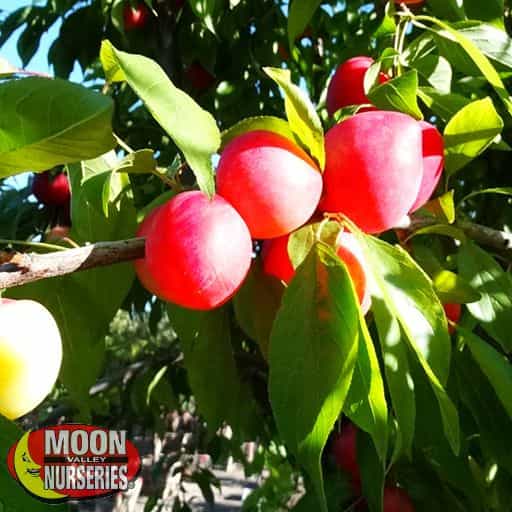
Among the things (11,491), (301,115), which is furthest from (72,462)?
(301,115)

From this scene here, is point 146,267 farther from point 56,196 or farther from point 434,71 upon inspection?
point 56,196

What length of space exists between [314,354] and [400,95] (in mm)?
252

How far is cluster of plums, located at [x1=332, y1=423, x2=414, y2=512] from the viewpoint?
879mm

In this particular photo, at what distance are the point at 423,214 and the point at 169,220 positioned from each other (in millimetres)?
281

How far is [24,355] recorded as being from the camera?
0.43 m

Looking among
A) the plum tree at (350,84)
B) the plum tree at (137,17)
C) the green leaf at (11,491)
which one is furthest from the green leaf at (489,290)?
the plum tree at (137,17)

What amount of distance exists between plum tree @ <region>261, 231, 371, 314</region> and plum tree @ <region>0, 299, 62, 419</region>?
177mm

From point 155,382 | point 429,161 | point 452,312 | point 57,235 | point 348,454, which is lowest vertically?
point 155,382

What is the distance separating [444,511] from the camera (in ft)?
2.82

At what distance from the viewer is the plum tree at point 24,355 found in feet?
1.42

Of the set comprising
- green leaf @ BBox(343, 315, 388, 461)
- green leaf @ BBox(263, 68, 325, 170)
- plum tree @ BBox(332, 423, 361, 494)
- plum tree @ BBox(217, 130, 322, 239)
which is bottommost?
plum tree @ BBox(332, 423, 361, 494)

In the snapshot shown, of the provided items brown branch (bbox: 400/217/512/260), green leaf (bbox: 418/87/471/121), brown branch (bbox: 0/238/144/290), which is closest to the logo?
brown branch (bbox: 0/238/144/290)

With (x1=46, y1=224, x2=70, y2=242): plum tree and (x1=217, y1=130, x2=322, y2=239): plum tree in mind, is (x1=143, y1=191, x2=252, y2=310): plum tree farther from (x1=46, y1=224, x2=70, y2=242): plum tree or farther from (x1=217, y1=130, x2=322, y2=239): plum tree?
(x1=46, y1=224, x2=70, y2=242): plum tree

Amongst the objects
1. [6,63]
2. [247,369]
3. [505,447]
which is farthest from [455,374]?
[247,369]
